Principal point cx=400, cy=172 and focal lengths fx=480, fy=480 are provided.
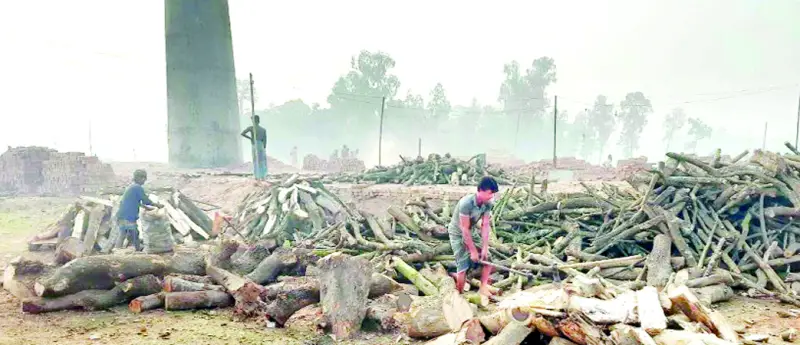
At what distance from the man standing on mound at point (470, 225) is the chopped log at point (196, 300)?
9.39ft

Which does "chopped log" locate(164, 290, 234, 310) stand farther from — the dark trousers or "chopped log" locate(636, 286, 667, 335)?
"chopped log" locate(636, 286, 667, 335)

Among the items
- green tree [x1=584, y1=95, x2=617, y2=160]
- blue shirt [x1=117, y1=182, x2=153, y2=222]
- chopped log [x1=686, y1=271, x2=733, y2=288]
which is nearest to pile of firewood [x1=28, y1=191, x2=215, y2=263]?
blue shirt [x1=117, y1=182, x2=153, y2=222]

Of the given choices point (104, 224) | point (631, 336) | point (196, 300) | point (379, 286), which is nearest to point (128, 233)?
point (104, 224)

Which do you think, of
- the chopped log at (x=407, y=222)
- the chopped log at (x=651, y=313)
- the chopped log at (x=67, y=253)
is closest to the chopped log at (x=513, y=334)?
the chopped log at (x=651, y=313)

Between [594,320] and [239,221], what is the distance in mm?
9344

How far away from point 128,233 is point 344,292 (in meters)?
5.91

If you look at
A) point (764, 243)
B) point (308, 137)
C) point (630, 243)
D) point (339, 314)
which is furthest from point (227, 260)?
point (308, 137)

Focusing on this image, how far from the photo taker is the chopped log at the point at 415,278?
6.41m

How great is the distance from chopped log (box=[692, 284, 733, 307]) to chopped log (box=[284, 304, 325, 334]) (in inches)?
177

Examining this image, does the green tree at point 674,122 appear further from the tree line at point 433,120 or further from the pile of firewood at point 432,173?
the pile of firewood at point 432,173

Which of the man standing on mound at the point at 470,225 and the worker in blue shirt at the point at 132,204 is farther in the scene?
the worker in blue shirt at the point at 132,204

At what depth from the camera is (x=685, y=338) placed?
9.91ft

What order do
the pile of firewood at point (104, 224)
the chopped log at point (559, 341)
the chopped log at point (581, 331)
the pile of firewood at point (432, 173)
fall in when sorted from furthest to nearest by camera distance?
1. the pile of firewood at point (432, 173)
2. the pile of firewood at point (104, 224)
3. the chopped log at point (559, 341)
4. the chopped log at point (581, 331)

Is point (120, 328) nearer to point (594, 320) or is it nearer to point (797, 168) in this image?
point (594, 320)
